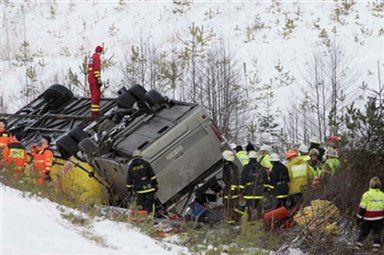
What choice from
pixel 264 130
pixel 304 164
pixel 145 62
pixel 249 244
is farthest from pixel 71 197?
pixel 145 62

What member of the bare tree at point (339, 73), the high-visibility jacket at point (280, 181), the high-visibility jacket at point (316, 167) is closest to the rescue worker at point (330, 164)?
the high-visibility jacket at point (316, 167)

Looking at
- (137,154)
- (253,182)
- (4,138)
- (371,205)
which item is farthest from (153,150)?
(371,205)

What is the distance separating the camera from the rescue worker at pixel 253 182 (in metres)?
9.10

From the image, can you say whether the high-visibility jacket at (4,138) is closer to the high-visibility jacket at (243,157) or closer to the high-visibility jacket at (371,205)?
the high-visibility jacket at (243,157)

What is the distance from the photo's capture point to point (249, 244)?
551 centimetres

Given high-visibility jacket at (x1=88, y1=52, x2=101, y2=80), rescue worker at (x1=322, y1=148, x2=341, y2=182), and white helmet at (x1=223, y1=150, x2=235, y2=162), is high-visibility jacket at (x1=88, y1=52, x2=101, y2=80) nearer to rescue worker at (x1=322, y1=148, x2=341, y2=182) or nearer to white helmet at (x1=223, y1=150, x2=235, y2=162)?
white helmet at (x1=223, y1=150, x2=235, y2=162)

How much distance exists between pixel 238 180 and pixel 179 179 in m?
0.98

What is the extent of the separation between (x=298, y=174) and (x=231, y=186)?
3.78ft

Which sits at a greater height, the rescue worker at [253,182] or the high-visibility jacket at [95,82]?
the high-visibility jacket at [95,82]

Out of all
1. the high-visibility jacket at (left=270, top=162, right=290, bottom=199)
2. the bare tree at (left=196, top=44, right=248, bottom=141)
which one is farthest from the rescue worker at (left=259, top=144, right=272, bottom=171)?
the bare tree at (left=196, top=44, right=248, bottom=141)

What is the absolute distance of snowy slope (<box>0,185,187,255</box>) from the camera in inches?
172

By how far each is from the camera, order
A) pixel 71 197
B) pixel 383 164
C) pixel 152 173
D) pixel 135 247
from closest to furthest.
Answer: pixel 135 247 < pixel 71 197 < pixel 152 173 < pixel 383 164

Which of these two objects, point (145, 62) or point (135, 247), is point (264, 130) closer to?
point (145, 62)

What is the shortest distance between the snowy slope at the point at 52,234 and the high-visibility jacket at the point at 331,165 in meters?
4.40
